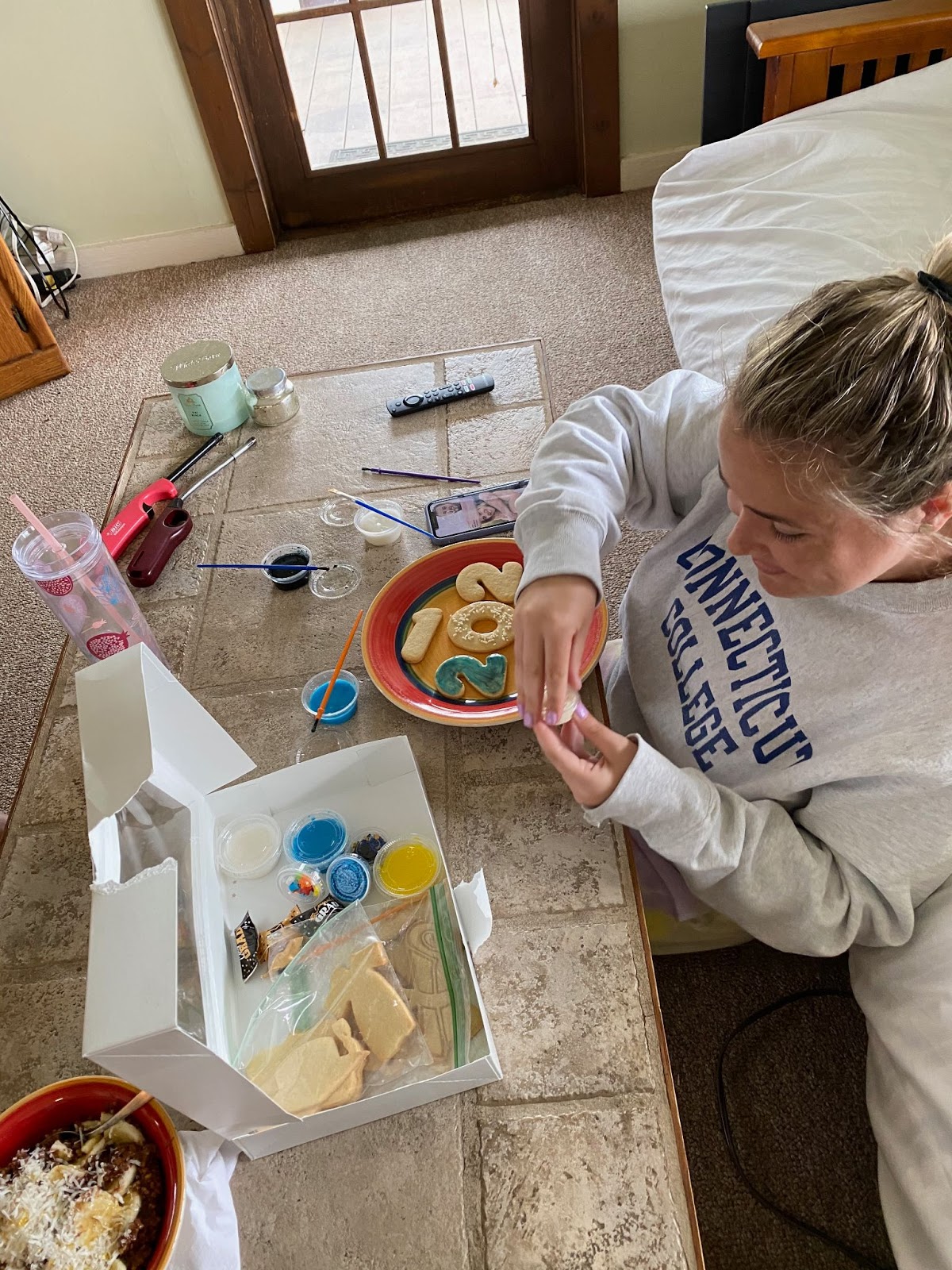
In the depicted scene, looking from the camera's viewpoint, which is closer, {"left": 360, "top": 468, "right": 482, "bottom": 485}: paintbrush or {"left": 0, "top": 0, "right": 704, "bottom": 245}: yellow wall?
{"left": 360, "top": 468, "right": 482, "bottom": 485}: paintbrush

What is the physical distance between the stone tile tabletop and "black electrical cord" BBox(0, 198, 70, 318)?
6.01 feet

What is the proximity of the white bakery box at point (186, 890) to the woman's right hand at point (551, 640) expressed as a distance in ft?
0.42

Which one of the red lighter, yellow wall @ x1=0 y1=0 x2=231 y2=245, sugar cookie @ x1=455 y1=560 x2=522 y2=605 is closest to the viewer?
sugar cookie @ x1=455 y1=560 x2=522 y2=605

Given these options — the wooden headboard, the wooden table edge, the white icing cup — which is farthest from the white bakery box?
the wooden headboard

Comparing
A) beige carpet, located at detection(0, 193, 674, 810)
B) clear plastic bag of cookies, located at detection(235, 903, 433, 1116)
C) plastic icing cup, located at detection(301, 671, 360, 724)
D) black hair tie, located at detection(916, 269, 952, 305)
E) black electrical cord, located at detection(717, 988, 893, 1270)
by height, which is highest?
black hair tie, located at detection(916, 269, 952, 305)

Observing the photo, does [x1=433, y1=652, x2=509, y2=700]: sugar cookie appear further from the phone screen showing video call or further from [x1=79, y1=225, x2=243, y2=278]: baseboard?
[x1=79, y1=225, x2=243, y2=278]: baseboard

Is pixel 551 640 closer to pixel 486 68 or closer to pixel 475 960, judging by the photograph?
pixel 475 960

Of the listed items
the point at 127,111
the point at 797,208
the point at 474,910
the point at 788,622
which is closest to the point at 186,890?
the point at 474,910

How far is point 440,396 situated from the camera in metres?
1.31

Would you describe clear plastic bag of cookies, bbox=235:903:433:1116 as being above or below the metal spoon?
below

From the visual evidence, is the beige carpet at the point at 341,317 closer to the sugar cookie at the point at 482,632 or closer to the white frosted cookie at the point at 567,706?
the sugar cookie at the point at 482,632

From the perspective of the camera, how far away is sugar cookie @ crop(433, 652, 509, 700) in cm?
93

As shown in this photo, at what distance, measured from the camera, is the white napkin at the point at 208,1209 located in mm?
581

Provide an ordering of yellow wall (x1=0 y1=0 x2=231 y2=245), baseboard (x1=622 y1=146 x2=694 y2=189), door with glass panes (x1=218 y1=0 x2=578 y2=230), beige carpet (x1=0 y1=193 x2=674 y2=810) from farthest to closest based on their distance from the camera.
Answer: baseboard (x1=622 y1=146 x2=694 y2=189) < door with glass panes (x1=218 y1=0 x2=578 y2=230) < yellow wall (x1=0 y1=0 x2=231 y2=245) < beige carpet (x1=0 y1=193 x2=674 y2=810)
